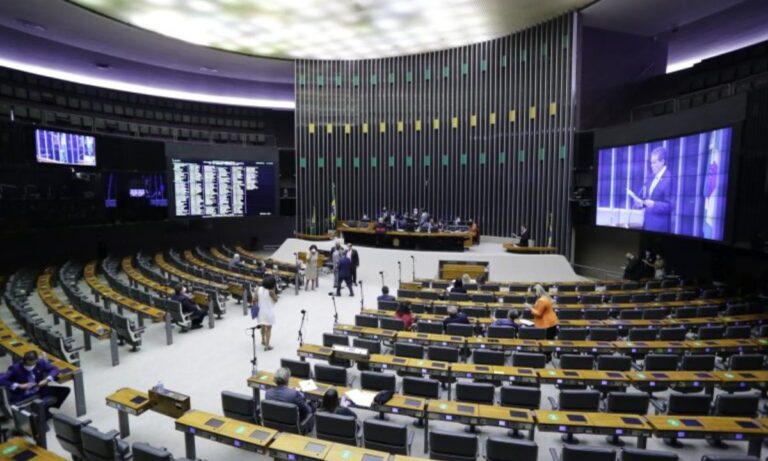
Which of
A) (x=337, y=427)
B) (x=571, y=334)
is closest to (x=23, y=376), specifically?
(x=337, y=427)

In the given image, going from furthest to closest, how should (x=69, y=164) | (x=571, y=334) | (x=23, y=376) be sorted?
1. (x=69, y=164)
2. (x=571, y=334)
3. (x=23, y=376)

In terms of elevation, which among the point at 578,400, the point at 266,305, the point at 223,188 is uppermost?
the point at 223,188

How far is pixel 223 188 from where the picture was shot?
19.0 m

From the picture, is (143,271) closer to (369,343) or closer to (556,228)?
(369,343)

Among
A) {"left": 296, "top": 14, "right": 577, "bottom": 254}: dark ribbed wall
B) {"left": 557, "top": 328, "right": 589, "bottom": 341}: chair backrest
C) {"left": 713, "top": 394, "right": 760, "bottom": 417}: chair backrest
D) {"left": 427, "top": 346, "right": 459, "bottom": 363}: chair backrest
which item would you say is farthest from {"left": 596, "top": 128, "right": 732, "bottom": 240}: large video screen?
{"left": 427, "top": 346, "right": 459, "bottom": 363}: chair backrest

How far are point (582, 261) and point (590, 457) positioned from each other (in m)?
14.1

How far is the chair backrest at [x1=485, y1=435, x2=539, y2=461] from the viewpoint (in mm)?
3668

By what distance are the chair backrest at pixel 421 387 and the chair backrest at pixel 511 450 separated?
1.26 metres

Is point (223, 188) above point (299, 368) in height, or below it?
above

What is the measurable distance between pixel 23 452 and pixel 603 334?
764 cm

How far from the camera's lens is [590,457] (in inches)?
140

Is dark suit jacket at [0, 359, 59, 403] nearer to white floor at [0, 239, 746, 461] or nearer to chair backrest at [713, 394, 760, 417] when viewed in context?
white floor at [0, 239, 746, 461]

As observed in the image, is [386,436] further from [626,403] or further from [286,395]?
[626,403]

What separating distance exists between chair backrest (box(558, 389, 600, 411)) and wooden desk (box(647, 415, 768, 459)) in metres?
0.57
